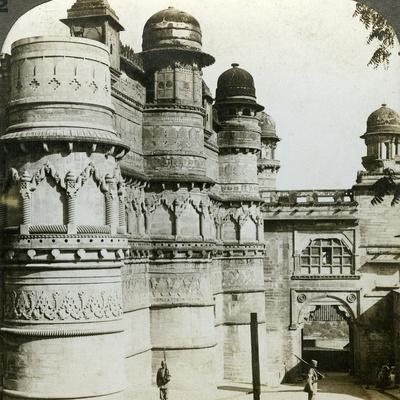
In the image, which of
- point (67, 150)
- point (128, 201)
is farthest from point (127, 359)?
point (67, 150)

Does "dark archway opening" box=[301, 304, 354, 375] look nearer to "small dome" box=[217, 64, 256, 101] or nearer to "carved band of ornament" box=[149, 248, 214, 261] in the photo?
"small dome" box=[217, 64, 256, 101]

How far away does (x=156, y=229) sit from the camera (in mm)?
28594

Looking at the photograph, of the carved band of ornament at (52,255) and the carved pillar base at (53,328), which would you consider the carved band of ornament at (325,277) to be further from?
the carved band of ornament at (52,255)

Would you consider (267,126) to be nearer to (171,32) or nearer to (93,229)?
(171,32)

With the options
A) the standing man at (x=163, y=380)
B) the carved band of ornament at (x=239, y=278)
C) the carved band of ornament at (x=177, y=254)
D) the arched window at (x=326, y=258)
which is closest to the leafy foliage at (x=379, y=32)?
the standing man at (x=163, y=380)

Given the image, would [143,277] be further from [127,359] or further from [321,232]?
[321,232]

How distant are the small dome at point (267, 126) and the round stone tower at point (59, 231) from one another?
3584 cm

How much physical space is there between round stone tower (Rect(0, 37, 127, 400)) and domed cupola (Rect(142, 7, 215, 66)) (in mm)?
9710

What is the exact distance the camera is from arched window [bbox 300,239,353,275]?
42.8m

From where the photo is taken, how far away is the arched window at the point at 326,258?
42844mm

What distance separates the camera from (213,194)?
34312mm

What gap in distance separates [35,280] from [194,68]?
13672 millimetres

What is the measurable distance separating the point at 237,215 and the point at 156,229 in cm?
935

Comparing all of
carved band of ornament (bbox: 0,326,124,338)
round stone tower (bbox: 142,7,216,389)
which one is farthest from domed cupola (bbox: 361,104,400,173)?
carved band of ornament (bbox: 0,326,124,338)
